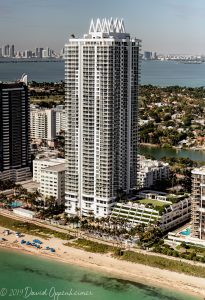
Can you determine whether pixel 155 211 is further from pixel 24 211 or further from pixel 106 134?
pixel 24 211

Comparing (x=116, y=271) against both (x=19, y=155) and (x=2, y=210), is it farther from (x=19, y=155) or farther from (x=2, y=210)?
(x=19, y=155)

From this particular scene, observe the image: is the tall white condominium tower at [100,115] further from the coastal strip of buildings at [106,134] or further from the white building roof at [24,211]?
the white building roof at [24,211]

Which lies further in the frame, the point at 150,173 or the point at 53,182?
the point at 150,173

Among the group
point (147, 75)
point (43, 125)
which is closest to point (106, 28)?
point (43, 125)

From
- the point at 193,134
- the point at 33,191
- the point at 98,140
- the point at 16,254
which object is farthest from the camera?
the point at 193,134

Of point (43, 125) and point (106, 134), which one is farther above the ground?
point (106, 134)

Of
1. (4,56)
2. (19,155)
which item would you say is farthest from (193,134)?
(4,56)
